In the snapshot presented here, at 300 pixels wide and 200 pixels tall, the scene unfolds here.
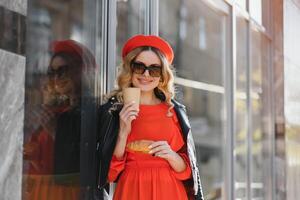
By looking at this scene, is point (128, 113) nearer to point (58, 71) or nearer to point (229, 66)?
point (58, 71)

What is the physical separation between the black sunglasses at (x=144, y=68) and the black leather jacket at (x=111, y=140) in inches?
7.7

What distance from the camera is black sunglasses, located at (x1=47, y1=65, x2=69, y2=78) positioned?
2.90 meters

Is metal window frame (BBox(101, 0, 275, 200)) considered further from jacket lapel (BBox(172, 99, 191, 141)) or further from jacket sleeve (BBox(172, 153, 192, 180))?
jacket sleeve (BBox(172, 153, 192, 180))

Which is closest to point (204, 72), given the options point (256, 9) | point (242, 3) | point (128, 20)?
point (242, 3)

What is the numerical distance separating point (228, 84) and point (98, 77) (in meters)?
3.47

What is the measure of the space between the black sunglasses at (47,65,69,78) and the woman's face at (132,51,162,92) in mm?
361

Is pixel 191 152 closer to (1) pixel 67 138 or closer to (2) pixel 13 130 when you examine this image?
(1) pixel 67 138

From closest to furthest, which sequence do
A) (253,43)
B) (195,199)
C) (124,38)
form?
(195,199) < (124,38) < (253,43)

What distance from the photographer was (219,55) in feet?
Answer: 22.0

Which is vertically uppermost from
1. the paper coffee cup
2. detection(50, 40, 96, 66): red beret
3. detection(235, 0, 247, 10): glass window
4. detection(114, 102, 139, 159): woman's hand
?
detection(235, 0, 247, 10): glass window

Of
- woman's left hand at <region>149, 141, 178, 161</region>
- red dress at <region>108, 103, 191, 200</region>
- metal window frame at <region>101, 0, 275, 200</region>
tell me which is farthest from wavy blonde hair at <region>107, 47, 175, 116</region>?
metal window frame at <region>101, 0, 275, 200</region>

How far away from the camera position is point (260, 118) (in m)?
8.59

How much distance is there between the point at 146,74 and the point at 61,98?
46 centimetres

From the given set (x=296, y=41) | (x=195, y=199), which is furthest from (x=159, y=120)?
(x=296, y=41)
